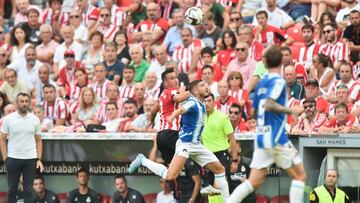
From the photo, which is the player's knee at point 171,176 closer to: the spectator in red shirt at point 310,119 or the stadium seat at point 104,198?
the spectator in red shirt at point 310,119

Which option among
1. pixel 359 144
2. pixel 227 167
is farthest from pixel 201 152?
pixel 359 144

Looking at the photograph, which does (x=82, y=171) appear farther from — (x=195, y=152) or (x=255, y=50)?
(x=195, y=152)

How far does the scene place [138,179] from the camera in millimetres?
21094

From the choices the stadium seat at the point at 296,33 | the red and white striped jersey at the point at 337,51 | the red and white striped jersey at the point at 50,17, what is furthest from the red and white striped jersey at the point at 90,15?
the red and white striped jersey at the point at 337,51

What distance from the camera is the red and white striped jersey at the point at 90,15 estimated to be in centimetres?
2472

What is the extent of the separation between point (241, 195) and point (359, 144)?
16.0 ft

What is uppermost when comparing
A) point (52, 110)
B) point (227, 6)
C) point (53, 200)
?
point (227, 6)

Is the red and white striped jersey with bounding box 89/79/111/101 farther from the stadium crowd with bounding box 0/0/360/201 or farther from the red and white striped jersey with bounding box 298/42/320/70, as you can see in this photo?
the red and white striped jersey with bounding box 298/42/320/70

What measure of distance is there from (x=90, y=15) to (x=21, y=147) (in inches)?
238

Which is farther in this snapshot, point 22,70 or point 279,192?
point 22,70

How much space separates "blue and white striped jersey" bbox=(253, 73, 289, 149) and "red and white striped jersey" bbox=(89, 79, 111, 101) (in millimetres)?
8385

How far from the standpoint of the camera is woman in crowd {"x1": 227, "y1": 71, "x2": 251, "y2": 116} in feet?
68.4

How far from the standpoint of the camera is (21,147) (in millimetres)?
19312

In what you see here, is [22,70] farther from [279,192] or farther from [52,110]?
[279,192]
